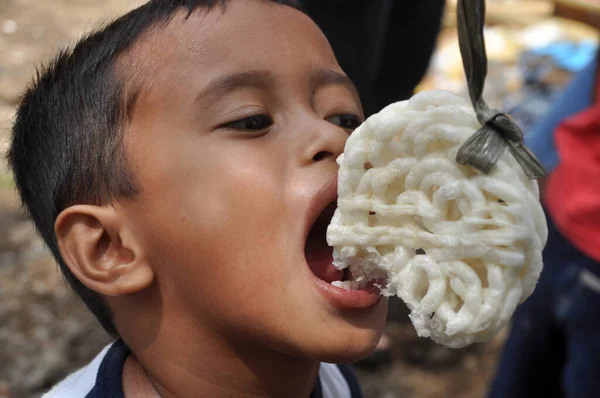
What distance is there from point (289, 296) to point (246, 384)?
0.29 metres

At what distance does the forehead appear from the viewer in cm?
138

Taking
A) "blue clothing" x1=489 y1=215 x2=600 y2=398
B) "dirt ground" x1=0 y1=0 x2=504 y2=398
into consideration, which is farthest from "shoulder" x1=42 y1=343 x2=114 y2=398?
"blue clothing" x1=489 y1=215 x2=600 y2=398

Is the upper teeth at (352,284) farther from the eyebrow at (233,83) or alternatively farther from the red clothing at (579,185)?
the red clothing at (579,185)

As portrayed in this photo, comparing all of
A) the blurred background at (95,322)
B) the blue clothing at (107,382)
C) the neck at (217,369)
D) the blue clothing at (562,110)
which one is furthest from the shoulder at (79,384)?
the blue clothing at (562,110)

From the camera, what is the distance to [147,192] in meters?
1.35

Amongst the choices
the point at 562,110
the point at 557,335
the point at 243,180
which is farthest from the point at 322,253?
the point at 562,110

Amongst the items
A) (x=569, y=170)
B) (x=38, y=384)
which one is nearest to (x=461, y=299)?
(x=569, y=170)

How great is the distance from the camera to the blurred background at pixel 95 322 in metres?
3.01

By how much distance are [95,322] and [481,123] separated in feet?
8.62

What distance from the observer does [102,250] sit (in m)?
1.41

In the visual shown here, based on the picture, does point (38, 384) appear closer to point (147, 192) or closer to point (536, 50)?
point (147, 192)

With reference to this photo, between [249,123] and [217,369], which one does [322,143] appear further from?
[217,369]

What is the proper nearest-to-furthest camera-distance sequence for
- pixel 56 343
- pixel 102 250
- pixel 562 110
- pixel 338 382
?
pixel 102 250, pixel 338 382, pixel 562 110, pixel 56 343

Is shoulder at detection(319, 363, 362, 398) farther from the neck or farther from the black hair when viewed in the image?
the black hair
